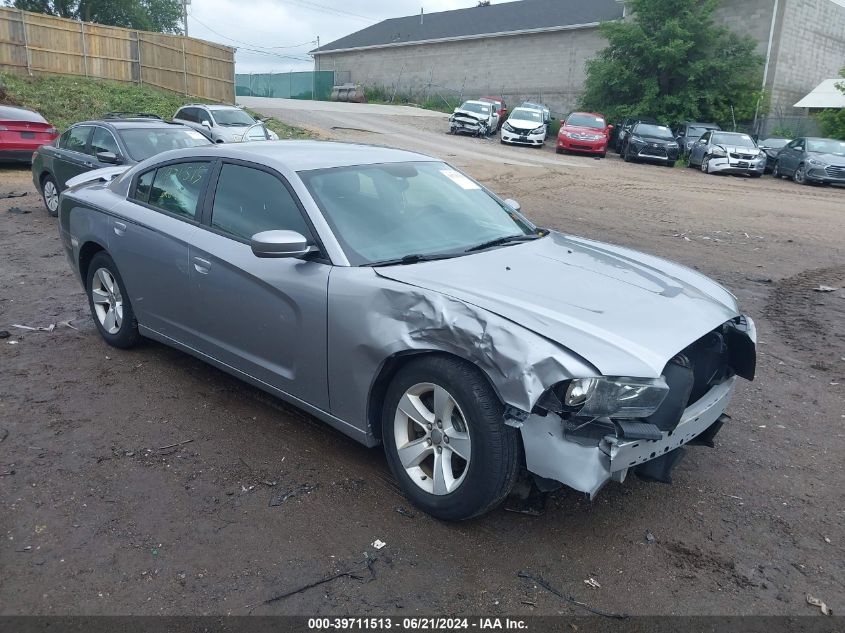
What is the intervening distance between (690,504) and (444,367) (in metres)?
1.51

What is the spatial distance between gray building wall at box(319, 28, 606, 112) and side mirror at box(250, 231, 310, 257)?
39478mm

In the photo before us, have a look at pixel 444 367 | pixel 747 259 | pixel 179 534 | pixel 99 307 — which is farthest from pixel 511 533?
pixel 747 259

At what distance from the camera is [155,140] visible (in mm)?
10508

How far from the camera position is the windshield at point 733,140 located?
23250 millimetres

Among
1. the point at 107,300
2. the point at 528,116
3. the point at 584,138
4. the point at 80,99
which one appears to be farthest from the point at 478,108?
the point at 107,300

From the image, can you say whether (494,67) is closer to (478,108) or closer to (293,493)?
(478,108)

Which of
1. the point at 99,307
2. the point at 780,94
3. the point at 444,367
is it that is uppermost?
the point at 780,94

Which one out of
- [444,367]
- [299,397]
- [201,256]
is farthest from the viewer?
[201,256]

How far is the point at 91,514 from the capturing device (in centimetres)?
349

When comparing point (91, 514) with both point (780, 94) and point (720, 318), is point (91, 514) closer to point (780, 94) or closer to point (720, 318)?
point (720, 318)

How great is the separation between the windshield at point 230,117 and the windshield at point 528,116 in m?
12.1

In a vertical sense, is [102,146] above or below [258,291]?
above

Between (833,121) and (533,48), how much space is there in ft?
62.8

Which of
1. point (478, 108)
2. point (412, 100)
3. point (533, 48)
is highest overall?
point (533, 48)
